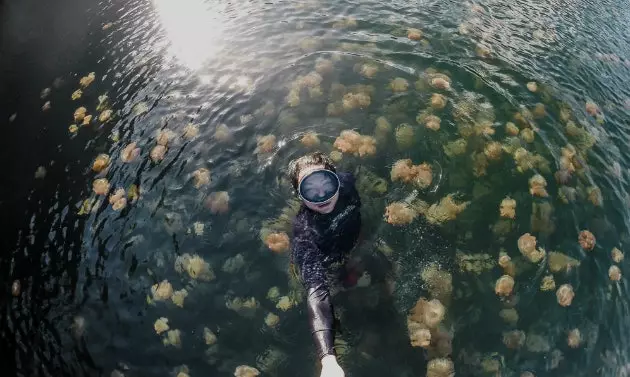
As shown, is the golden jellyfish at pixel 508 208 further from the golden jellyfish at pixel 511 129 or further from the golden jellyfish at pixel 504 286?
the golden jellyfish at pixel 511 129

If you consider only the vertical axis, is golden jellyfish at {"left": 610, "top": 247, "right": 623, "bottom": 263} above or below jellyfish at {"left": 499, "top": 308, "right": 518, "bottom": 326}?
below

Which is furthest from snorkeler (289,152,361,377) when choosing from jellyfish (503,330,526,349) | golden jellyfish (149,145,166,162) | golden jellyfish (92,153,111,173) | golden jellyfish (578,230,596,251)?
golden jellyfish (92,153,111,173)

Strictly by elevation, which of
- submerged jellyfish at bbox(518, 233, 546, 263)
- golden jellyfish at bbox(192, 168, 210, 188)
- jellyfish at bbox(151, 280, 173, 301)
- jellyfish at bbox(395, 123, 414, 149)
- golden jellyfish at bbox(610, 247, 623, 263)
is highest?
jellyfish at bbox(395, 123, 414, 149)

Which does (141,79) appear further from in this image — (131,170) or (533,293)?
(533,293)

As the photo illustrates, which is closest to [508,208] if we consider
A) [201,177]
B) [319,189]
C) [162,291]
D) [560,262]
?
[560,262]

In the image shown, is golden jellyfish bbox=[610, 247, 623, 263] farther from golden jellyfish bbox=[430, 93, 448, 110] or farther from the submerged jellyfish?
golden jellyfish bbox=[430, 93, 448, 110]

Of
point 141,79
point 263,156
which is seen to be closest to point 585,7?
point 263,156

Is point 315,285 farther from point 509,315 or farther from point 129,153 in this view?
point 129,153
